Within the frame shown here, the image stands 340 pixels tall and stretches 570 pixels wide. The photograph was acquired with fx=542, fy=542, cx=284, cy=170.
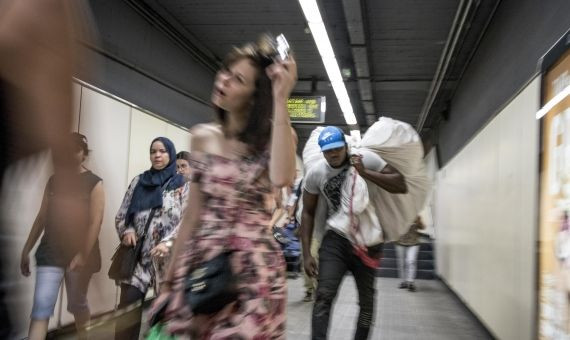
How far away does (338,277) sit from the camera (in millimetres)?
3324

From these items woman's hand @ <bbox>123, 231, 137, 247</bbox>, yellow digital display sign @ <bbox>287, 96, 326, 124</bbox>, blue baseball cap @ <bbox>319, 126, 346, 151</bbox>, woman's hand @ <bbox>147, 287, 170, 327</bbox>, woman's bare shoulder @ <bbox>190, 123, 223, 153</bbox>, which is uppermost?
yellow digital display sign @ <bbox>287, 96, 326, 124</bbox>

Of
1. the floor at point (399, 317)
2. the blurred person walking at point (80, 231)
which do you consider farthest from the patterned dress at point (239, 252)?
the floor at point (399, 317)

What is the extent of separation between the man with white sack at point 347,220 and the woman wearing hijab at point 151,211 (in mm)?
870

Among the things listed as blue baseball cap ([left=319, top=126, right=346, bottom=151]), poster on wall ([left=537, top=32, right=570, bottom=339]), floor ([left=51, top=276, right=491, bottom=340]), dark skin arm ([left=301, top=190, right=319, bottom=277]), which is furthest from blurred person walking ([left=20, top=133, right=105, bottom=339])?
floor ([left=51, top=276, right=491, bottom=340])

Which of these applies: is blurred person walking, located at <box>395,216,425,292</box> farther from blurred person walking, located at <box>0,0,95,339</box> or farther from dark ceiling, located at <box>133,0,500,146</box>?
blurred person walking, located at <box>0,0,95,339</box>

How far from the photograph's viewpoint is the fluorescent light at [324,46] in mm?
6332

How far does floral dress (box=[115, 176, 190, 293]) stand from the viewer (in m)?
3.32

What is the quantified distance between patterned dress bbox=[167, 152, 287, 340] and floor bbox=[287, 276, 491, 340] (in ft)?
11.2

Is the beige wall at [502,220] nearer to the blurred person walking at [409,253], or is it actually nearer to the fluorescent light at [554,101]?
the fluorescent light at [554,101]

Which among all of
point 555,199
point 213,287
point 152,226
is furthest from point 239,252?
point 152,226

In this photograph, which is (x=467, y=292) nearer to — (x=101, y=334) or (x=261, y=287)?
(x=261, y=287)

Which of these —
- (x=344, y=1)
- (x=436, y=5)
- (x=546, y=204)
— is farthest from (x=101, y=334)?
(x=436, y=5)

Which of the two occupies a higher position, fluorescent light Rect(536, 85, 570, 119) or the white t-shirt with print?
fluorescent light Rect(536, 85, 570, 119)

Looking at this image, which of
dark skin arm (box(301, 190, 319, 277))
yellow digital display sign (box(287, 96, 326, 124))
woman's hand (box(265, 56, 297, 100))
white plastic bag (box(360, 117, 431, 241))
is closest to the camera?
woman's hand (box(265, 56, 297, 100))
